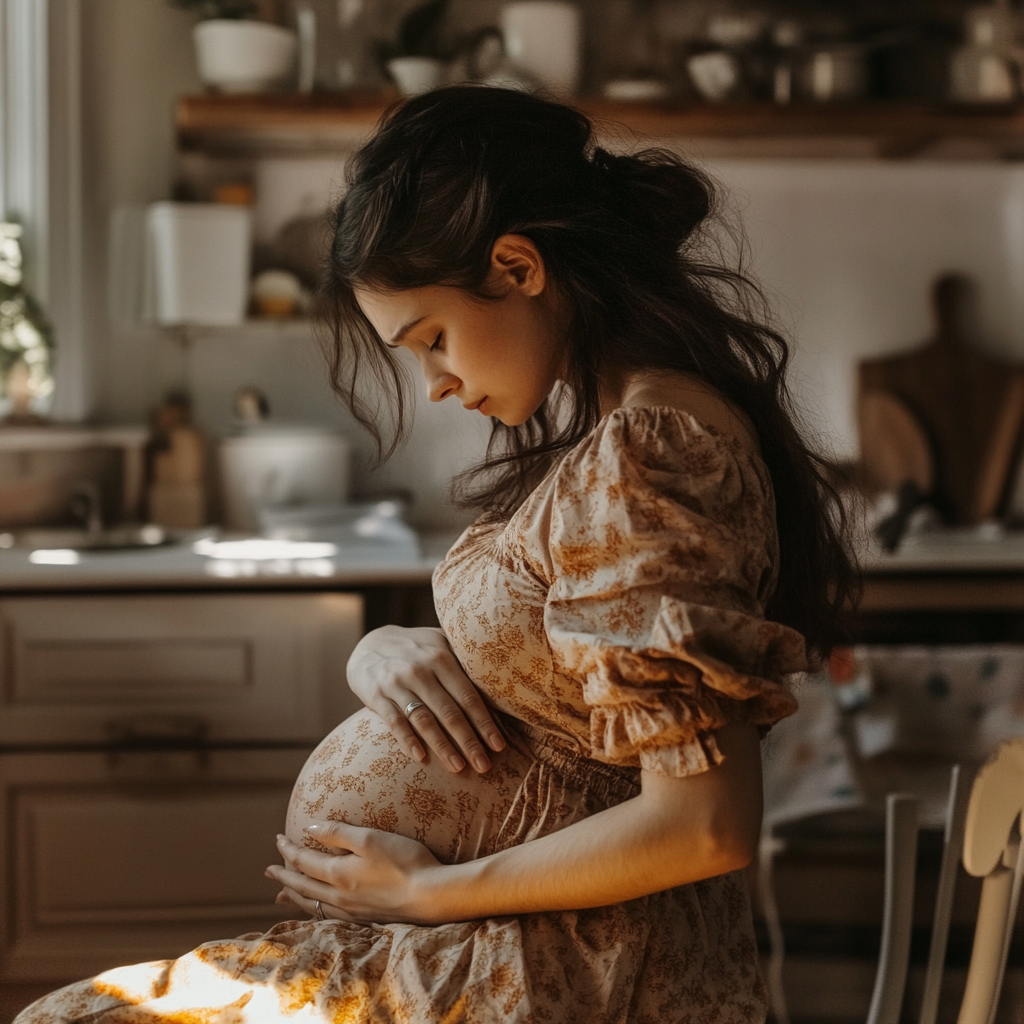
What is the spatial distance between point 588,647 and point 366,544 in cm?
165

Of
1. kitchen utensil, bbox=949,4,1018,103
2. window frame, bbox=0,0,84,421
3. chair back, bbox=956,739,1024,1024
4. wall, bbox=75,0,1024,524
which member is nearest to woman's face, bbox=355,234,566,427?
chair back, bbox=956,739,1024,1024

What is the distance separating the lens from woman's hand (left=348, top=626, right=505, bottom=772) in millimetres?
940

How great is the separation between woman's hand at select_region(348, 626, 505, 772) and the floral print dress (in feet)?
0.06

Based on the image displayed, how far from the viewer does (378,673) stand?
1.05 meters

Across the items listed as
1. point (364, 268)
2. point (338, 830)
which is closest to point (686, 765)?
point (338, 830)

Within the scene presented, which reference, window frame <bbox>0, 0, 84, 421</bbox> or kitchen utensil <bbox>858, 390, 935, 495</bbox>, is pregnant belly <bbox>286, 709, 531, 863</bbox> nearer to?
window frame <bbox>0, 0, 84, 421</bbox>

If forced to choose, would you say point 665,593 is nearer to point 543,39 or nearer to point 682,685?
point 682,685

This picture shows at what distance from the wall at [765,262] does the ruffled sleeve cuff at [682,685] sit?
78.6 inches

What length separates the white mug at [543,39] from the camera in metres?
2.56

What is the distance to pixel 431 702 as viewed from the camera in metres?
0.96

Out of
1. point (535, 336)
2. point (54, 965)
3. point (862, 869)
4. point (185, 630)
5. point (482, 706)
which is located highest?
point (535, 336)

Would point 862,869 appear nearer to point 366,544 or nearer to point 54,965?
point 366,544

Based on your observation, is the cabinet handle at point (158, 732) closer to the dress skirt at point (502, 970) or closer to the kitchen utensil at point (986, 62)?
the dress skirt at point (502, 970)

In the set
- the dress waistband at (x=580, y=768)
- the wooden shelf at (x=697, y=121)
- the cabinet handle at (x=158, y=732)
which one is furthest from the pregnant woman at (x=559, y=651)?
the wooden shelf at (x=697, y=121)
